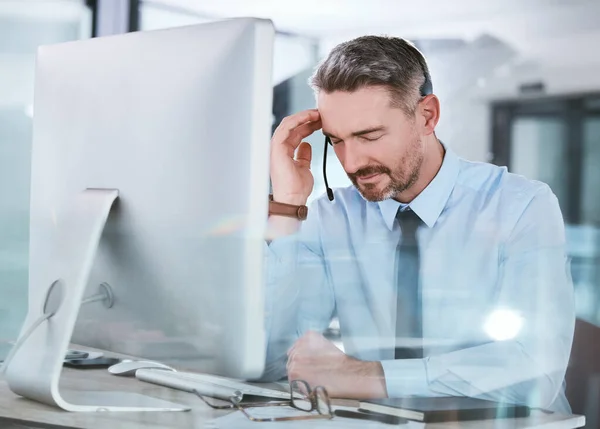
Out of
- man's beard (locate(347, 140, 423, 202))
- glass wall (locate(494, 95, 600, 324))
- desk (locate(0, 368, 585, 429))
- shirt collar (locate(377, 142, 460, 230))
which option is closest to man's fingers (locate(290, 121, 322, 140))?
man's beard (locate(347, 140, 423, 202))

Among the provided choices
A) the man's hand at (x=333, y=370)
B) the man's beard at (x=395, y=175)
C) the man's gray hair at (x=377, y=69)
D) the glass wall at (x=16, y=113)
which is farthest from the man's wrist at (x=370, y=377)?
the glass wall at (x=16, y=113)

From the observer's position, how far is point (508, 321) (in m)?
1.44

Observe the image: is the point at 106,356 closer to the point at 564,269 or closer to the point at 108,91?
the point at 108,91

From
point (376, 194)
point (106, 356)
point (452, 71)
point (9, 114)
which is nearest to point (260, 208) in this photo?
point (106, 356)

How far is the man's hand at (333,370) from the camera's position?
3.75ft

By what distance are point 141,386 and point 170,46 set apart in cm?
56

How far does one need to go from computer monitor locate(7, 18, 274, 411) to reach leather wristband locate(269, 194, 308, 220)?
17.6 inches

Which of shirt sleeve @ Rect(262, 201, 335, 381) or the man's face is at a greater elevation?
the man's face

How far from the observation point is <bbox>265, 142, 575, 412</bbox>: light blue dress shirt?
1314 mm

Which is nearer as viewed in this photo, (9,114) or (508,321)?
(508,321)

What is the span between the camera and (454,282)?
64.7 inches

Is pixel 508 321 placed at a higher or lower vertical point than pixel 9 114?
lower

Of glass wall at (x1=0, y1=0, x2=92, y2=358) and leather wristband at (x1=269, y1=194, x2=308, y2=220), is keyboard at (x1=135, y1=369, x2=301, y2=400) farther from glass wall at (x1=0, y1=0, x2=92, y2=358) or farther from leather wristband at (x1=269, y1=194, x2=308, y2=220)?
glass wall at (x1=0, y1=0, x2=92, y2=358)

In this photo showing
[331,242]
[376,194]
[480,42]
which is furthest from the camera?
[480,42]
